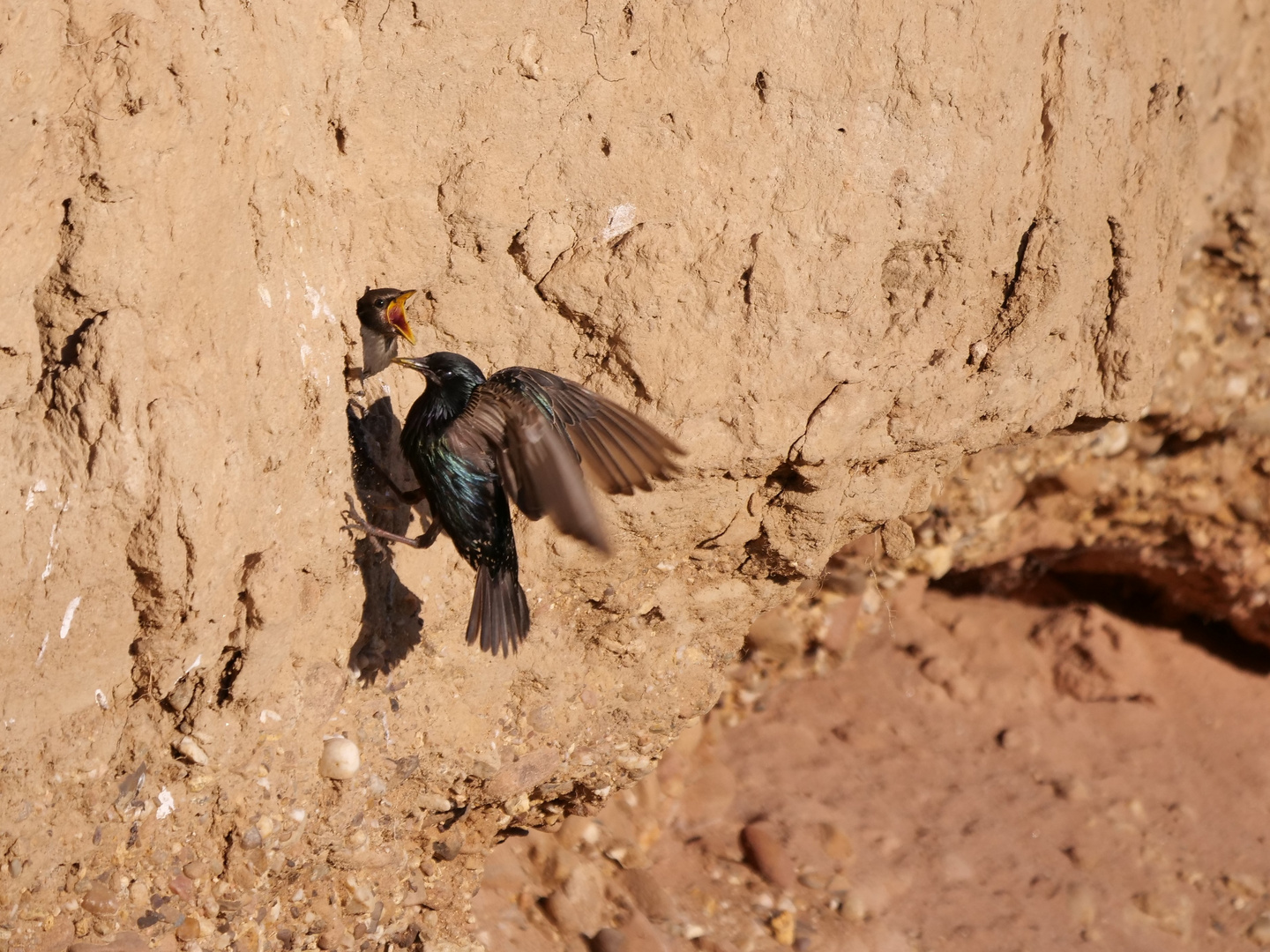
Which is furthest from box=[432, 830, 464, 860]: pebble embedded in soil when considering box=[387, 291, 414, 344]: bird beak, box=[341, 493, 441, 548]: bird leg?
box=[387, 291, 414, 344]: bird beak

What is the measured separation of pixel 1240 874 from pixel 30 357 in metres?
4.85

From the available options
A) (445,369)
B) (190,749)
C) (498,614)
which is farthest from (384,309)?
(190,749)

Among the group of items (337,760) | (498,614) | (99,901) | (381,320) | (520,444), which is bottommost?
(99,901)

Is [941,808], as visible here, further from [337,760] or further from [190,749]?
[190,749]

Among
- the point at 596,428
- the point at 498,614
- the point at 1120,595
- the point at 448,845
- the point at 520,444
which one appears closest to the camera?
the point at 520,444

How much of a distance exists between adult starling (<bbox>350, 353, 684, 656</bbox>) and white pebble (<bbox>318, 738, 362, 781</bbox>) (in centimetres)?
45

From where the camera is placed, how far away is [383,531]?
3.40 metres

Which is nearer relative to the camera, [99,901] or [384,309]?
[99,901]

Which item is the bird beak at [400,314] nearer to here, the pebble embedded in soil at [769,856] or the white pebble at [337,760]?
the white pebble at [337,760]

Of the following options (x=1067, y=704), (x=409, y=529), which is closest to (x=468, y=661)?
(x=409, y=529)

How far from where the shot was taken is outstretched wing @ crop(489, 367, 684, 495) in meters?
3.38

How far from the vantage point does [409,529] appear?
3.67m

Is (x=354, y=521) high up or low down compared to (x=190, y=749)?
up

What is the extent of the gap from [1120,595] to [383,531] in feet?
14.1
